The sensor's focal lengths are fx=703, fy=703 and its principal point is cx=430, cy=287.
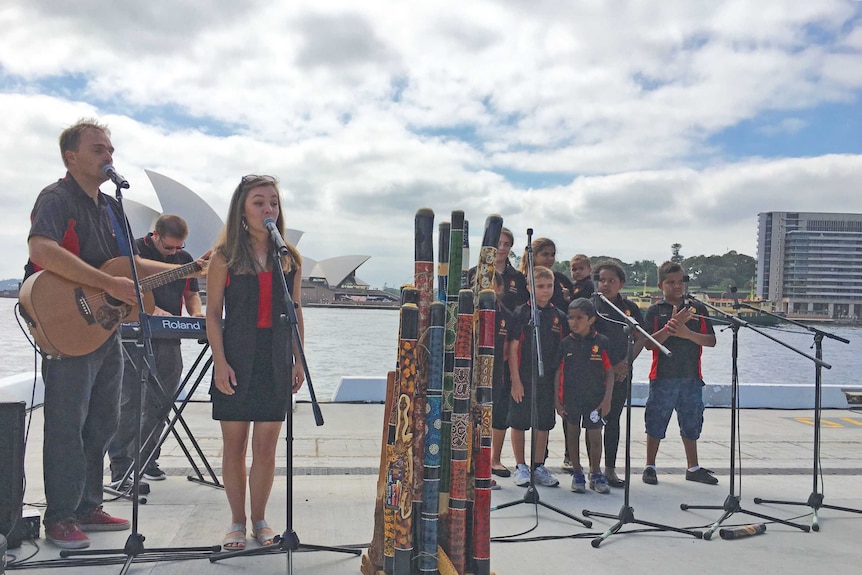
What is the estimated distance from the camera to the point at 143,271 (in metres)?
3.81

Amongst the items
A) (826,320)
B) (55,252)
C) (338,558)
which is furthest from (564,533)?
(826,320)

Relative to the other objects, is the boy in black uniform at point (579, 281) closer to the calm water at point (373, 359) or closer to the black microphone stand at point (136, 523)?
the black microphone stand at point (136, 523)

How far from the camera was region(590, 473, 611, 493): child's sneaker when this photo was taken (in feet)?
15.1

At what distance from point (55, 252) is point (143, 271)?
67 centimetres

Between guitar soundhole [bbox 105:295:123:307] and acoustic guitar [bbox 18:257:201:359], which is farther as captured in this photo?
guitar soundhole [bbox 105:295:123:307]

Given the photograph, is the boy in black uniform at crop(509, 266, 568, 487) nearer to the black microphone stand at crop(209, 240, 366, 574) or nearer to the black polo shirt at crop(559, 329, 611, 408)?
the black polo shirt at crop(559, 329, 611, 408)

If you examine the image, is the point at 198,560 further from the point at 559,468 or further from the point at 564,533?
the point at 559,468

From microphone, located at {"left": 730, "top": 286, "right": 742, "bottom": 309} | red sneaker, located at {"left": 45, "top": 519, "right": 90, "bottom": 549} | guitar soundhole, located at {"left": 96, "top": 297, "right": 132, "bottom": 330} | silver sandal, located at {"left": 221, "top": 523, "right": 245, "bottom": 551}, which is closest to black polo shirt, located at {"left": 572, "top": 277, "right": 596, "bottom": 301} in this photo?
microphone, located at {"left": 730, "top": 286, "right": 742, "bottom": 309}

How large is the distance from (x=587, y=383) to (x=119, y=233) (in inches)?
118

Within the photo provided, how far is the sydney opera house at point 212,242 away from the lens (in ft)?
87.1

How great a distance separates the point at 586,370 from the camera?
15.4 ft

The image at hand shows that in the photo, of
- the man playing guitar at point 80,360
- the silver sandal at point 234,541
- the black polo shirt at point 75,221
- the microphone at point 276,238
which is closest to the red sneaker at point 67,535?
the man playing guitar at point 80,360

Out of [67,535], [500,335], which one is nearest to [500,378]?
[500,335]

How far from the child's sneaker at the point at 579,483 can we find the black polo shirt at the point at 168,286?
9.40ft
